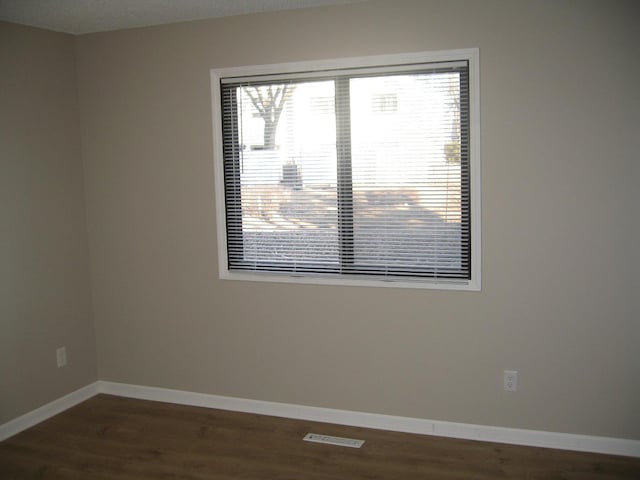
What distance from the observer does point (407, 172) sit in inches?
142

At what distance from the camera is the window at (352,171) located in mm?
3525

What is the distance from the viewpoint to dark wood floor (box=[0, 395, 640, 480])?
10.6 ft

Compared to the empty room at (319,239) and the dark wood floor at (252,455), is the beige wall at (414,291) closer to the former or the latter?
the empty room at (319,239)
